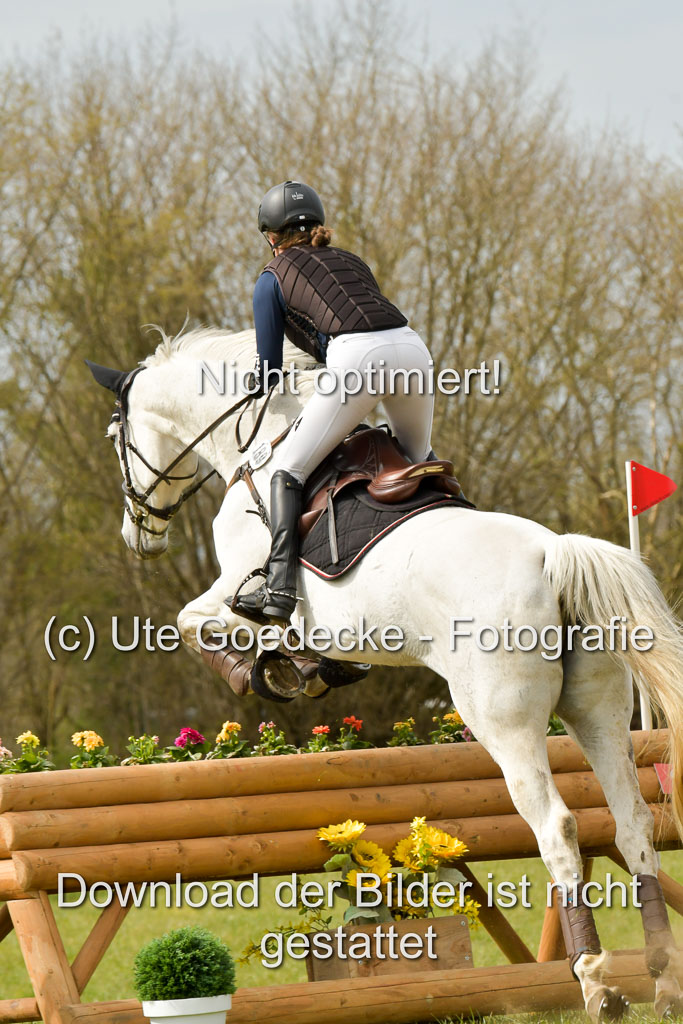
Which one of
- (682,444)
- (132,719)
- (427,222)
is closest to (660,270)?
(682,444)

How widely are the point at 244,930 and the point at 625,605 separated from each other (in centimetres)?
524

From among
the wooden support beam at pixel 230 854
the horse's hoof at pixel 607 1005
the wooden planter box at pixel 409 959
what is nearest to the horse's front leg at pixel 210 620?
the wooden support beam at pixel 230 854

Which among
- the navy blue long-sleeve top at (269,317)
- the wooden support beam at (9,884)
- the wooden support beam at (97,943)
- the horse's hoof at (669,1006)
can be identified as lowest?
the horse's hoof at (669,1006)

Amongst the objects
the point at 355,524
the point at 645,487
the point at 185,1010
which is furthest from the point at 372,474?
the point at 645,487

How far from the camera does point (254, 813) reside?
156 inches

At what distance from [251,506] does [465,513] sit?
0.93 metres

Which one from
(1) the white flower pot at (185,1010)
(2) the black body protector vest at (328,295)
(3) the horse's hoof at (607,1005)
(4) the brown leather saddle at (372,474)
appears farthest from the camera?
(2) the black body protector vest at (328,295)

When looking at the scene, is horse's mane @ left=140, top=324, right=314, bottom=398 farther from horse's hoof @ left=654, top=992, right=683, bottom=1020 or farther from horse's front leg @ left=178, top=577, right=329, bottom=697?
horse's hoof @ left=654, top=992, right=683, bottom=1020

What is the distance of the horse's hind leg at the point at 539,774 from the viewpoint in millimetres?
3062

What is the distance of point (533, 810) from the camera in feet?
10.3

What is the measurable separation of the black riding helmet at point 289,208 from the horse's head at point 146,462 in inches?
44.0

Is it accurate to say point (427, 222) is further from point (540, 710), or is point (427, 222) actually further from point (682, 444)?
point (540, 710)

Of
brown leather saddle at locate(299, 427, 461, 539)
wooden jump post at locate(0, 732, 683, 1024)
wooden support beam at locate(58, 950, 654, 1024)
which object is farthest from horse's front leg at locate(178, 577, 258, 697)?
wooden support beam at locate(58, 950, 654, 1024)

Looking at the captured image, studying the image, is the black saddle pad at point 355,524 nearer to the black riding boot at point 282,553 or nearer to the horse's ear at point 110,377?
the black riding boot at point 282,553
